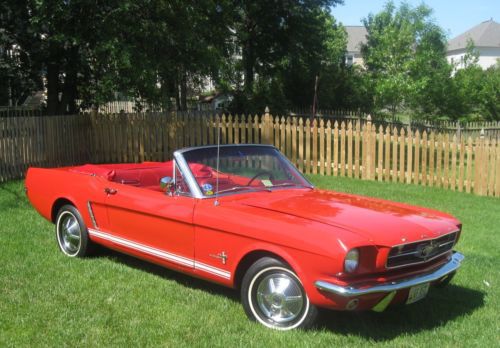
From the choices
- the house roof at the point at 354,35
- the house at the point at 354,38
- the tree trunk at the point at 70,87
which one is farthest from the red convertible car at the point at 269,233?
the house roof at the point at 354,35

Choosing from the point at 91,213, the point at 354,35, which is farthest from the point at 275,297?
the point at 354,35

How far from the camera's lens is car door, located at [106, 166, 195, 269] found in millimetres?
4973

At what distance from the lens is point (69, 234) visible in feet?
21.2

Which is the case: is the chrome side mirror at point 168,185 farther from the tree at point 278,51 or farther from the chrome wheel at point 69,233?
the tree at point 278,51

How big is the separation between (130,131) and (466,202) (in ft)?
29.4

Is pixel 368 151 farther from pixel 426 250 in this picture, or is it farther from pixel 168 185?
pixel 426 250

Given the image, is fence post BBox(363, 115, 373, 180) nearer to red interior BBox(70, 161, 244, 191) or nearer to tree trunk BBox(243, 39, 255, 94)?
red interior BBox(70, 161, 244, 191)

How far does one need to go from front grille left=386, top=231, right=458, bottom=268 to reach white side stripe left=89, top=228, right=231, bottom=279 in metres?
1.33

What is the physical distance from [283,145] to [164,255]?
30.1ft

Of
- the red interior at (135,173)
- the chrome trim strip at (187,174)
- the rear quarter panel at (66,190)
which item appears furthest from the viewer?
the red interior at (135,173)

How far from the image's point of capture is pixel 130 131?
15.5 m

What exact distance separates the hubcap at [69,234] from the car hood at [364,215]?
235 cm

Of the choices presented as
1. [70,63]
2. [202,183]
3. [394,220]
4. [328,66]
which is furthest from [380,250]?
[328,66]

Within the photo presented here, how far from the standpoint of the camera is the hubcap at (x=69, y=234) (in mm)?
6359
